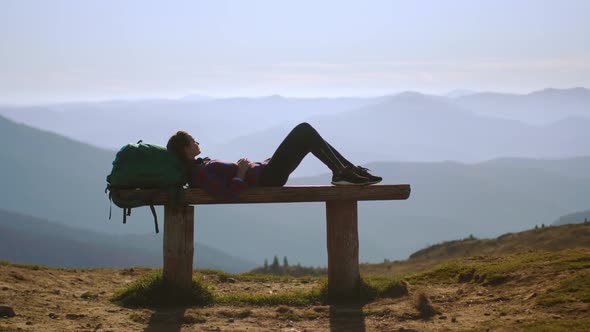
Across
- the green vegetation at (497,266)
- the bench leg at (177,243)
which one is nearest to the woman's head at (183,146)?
the bench leg at (177,243)

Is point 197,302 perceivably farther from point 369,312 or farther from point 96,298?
point 369,312

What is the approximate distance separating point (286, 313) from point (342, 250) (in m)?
1.58

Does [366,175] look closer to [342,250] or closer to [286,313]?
[342,250]

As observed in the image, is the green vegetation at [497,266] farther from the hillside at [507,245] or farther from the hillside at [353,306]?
the hillside at [507,245]

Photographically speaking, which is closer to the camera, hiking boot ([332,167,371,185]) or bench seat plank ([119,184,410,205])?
bench seat plank ([119,184,410,205])

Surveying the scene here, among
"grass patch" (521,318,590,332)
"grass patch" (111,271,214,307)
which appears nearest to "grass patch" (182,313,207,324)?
"grass patch" (111,271,214,307)

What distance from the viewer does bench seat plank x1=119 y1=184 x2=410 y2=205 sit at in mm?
10727

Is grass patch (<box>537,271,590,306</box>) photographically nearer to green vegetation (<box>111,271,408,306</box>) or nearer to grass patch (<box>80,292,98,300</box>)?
green vegetation (<box>111,271,408,306</box>)

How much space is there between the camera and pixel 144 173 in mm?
10648

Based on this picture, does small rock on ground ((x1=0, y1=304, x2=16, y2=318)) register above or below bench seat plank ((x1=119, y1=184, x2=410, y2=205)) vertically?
below

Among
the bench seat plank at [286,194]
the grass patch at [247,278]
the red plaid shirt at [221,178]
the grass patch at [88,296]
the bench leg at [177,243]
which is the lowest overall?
the grass patch at [88,296]

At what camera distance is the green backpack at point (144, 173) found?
34.8 feet

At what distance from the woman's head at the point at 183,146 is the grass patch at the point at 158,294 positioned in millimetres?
2149

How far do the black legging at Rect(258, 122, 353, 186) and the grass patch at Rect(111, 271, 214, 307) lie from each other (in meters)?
A: 2.14
